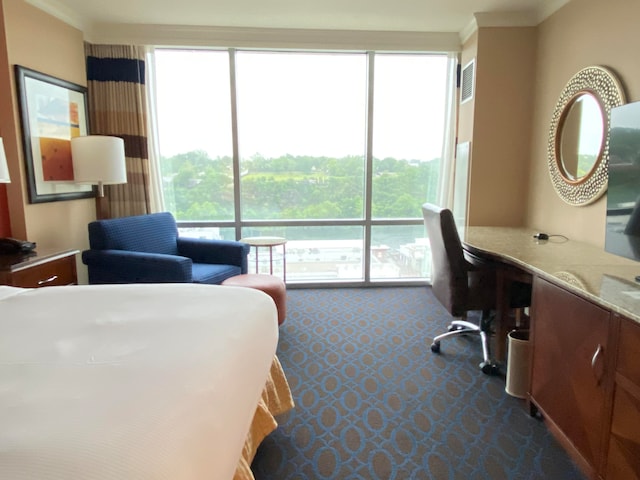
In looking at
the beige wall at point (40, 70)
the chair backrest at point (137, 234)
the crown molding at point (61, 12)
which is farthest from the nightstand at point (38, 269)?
the crown molding at point (61, 12)

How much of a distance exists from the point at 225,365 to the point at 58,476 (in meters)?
0.51

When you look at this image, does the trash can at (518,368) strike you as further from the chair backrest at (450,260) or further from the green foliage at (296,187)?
the green foliage at (296,187)

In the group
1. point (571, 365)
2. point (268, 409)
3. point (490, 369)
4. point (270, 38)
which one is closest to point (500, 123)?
point (490, 369)

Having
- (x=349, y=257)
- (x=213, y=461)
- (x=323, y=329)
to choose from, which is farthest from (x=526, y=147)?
(x=213, y=461)

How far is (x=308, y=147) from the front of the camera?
13.7 ft

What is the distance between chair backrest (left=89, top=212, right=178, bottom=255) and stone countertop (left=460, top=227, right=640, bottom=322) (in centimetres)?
254

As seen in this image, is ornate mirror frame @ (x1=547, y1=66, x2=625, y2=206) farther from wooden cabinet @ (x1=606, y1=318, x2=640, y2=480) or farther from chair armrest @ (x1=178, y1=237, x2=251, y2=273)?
chair armrest @ (x1=178, y1=237, x2=251, y2=273)

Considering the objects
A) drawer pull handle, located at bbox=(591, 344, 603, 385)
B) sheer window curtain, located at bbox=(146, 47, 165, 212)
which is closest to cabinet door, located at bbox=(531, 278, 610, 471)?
drawer pull handle, located at bbox=(591, 344, 603, 385)

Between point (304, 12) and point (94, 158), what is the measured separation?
2098mm

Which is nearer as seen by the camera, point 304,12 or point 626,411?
point 626,411

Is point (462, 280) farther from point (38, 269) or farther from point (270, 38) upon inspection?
point (270, 38)

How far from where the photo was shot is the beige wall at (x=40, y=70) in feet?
9.09

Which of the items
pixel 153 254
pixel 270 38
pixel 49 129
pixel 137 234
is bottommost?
pixel 153 254

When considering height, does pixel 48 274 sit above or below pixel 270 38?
below
